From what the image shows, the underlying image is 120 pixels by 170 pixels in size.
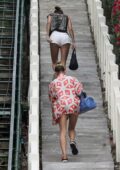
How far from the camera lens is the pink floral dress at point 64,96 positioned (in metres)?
14.1

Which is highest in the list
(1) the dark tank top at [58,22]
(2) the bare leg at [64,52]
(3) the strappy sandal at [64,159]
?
(1) the dark tank top at [58,22]

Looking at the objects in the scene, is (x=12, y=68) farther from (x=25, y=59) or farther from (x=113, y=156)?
(x=113, y=156)

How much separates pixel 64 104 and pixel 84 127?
57.2 inches

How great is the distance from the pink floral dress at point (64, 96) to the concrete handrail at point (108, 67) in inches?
26.7

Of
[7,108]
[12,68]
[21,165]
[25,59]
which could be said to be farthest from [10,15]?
[21,165]

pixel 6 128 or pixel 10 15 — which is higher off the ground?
pixel 10 15

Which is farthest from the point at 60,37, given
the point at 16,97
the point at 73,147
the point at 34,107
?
the point at 73,147

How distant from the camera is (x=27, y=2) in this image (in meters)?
24.4

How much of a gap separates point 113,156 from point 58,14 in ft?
11.6

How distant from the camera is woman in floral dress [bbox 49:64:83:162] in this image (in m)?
14.1

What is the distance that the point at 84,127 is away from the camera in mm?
15469

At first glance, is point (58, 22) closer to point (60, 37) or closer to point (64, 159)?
point (60, 37)

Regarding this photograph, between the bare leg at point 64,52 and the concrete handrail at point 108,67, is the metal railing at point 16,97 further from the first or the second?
the concrete handrail at point 108,67

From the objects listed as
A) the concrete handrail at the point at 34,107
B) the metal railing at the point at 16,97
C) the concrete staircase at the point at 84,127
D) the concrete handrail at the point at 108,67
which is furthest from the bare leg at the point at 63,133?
the metal railing at the point at 16,97
